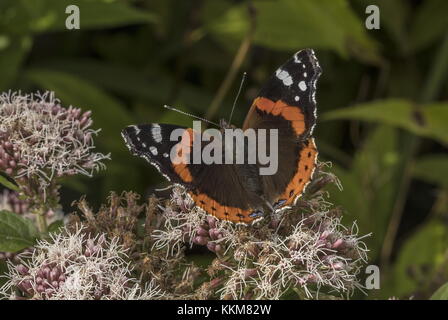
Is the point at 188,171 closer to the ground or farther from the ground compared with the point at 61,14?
closer to the ground

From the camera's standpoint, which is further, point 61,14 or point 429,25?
point 429,25

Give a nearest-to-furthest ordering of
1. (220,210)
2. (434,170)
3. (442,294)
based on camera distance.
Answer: (220,210)
(442,294)
(434,170)

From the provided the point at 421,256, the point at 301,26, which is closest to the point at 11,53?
the point at 301,26

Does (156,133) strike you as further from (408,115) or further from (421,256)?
(421,256)

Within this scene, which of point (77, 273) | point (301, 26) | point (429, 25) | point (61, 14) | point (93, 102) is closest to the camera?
point (77, 273)

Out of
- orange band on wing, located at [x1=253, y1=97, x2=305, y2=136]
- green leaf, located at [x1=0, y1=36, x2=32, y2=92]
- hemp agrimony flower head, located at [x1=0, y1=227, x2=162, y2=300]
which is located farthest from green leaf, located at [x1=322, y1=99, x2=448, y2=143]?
hemp agrimony flower head, located at [x1=0, y1=227, x2=162, y2=300]
